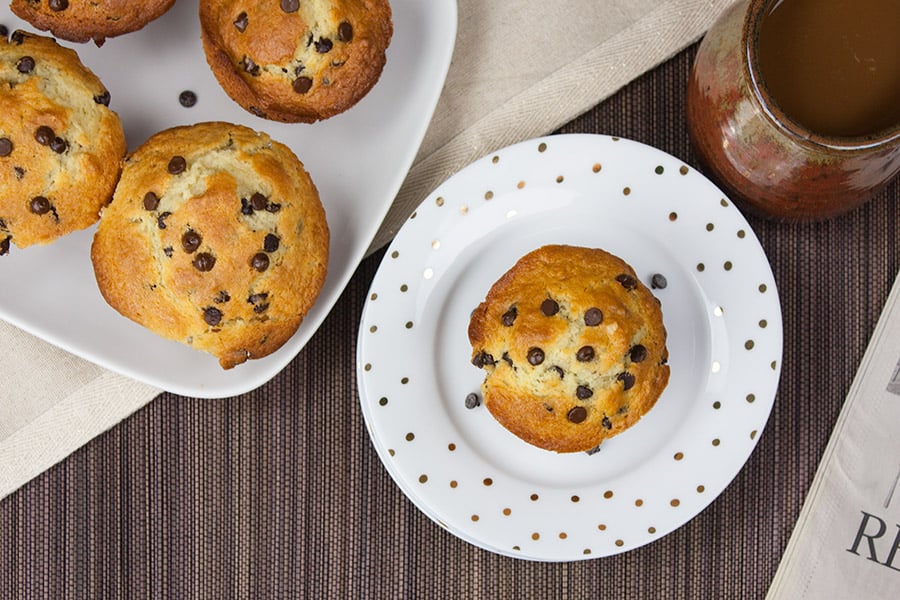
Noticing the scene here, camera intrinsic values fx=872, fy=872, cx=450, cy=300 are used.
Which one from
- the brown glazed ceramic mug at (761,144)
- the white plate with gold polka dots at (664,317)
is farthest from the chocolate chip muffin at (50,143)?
the brown glazed ceramic mug at (761,144)

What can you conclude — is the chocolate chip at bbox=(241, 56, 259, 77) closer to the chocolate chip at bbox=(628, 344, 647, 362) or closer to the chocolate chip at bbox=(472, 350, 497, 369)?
the chocolate chip at bbox=(472, 350, 497, 369)

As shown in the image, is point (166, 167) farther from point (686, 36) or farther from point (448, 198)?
point (686, 36)

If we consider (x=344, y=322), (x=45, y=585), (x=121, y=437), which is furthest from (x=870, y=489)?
(x=45, y=585)

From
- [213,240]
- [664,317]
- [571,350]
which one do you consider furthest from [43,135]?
[664,317]

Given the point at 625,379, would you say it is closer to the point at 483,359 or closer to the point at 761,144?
the point at 483,359

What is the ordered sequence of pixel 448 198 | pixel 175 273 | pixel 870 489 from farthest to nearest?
1. pixel 870 489
2. pixel 448 198
3. pixel 175 273

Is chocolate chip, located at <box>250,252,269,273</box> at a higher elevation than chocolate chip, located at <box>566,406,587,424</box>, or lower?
higher

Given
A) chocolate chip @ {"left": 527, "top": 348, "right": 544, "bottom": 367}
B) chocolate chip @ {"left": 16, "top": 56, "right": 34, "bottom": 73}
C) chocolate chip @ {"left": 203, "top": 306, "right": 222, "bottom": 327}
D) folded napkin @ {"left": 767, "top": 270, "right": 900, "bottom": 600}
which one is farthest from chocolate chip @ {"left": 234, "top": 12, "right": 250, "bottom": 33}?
folded napkin @ {"left": 767, "top": 270, "right": 900, "bottom": 600}
